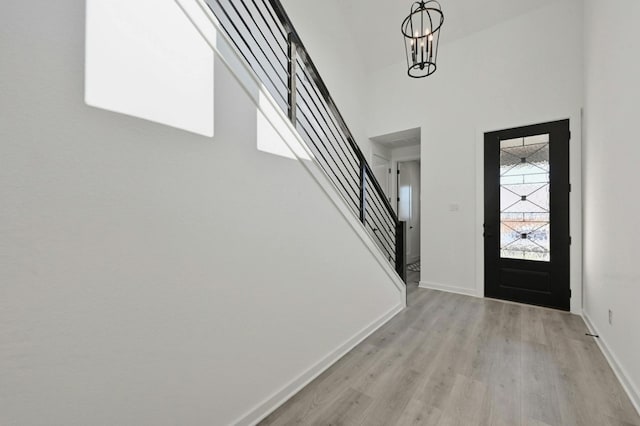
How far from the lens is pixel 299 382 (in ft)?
5.68

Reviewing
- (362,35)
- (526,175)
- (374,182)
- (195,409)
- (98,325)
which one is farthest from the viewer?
(362,35)

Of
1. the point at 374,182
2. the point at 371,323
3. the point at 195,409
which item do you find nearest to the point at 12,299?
the point at 195,409

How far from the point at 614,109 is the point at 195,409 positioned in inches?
135

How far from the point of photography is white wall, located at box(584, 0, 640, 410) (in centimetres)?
169

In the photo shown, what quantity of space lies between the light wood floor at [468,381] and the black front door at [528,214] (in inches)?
23.4

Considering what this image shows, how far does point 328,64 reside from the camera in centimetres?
399

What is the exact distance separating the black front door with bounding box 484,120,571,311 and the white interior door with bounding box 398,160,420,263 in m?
2.26

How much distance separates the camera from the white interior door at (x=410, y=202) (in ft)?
19.2

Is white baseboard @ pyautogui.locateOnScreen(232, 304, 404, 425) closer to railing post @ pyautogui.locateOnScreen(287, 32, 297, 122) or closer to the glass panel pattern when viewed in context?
railing post @ pyautogui.locateOnScreen(287, 32, 297, 122)

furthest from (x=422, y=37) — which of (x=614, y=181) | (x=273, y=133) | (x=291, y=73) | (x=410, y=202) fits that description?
(x=410, y=202)

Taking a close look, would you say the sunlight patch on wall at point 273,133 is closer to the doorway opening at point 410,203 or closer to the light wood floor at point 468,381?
the light wood floor at point 468,381

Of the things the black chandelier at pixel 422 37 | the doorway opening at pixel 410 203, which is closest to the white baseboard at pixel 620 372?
the black chandelier at pixel 422 37

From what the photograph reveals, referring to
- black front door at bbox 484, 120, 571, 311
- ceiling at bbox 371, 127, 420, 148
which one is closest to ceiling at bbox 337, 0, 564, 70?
ceiling at bbox 371, 127, 420, 148

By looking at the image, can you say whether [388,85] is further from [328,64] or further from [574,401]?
[574,401]
